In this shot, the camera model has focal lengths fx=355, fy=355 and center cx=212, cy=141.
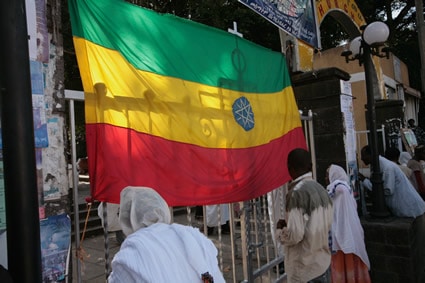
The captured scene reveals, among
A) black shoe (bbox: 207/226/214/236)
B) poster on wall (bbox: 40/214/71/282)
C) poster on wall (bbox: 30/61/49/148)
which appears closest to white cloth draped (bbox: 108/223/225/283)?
poster on wall (bbox: 40/214/71/282)

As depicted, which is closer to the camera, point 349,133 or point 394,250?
point 394,250

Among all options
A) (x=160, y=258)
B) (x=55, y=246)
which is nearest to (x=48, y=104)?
(x=55, y=246)

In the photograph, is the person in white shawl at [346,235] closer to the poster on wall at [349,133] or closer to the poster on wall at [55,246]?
the poster on wall at [349,133]

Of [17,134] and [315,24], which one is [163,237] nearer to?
[17,134]

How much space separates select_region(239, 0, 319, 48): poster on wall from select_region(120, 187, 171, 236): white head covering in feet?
11.3

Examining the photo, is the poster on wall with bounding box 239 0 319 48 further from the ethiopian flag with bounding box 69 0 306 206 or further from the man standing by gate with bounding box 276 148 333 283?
the man standing by gate with bounding box 276 148 333 283

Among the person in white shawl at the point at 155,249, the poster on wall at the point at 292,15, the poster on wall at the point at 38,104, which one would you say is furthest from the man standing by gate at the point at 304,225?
the poster on wall at the point at 292,15

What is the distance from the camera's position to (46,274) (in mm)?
2002

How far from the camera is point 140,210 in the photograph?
6.13 ft

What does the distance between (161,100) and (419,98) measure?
70.6ft

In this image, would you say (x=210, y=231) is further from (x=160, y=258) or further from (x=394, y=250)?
(x=160, y=258)

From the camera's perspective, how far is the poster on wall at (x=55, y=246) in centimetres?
201

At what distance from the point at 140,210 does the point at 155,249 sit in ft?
0.74

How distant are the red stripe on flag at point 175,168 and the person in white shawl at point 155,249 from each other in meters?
0.43
